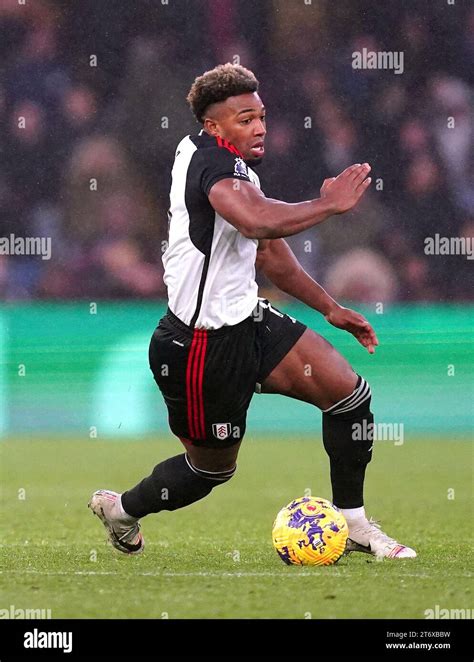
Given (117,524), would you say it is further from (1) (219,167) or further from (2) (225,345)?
(1) (219,167)

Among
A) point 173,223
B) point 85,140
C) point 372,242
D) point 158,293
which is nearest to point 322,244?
point 372,242

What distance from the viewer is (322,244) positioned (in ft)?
41.0

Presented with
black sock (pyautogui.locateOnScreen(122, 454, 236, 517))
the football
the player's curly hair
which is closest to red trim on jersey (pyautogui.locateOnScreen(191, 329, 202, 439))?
black sock (pyautogui.locateOnScreen(122, 454, 236, 517))

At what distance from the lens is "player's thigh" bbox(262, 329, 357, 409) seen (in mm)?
5410

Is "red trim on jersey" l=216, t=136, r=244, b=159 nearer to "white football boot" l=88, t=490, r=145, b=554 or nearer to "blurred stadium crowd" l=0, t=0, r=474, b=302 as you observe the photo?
"white football boot" l=88, t=490, r=145, b=554

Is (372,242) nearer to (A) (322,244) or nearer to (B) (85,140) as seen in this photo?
(A) (322,244)

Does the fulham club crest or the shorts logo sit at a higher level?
the fulham club crest

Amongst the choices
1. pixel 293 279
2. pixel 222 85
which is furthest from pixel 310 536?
pixel 222 85

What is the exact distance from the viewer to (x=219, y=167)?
5070 millimetres

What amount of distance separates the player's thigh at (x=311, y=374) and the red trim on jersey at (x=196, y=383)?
288 millimetres

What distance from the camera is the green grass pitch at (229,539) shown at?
4.31m

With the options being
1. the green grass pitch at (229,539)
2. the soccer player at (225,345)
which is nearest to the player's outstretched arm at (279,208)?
the soccer player at (225,345)

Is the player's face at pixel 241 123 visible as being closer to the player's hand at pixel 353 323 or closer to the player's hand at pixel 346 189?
the player's hand at pixel 346 189

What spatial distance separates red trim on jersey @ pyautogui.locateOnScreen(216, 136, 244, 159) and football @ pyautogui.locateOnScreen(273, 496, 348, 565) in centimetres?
147
